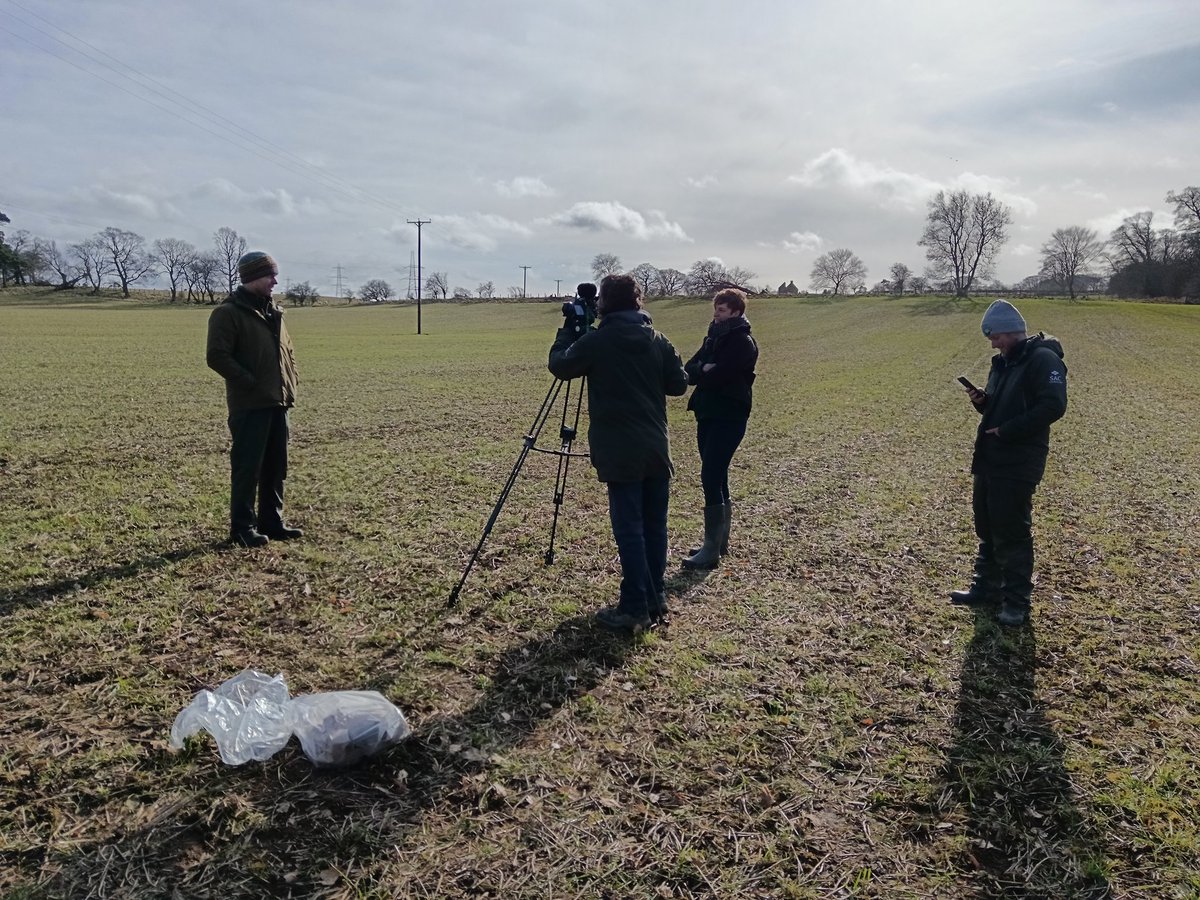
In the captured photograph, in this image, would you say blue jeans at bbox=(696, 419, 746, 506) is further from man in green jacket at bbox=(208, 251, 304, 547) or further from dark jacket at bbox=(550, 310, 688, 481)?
man in green jacket at bbox=(208, 251, 304, 547)

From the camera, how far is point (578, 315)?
5062 mm

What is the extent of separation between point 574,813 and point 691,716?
1032mm

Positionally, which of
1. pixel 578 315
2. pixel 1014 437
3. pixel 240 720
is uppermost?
pixel 578 315

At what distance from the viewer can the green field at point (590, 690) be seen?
3.05m

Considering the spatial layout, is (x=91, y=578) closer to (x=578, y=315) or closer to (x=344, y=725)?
(x=344, y=725)

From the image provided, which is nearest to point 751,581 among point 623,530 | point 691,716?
point 623,530

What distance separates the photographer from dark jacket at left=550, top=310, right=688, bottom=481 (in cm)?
470

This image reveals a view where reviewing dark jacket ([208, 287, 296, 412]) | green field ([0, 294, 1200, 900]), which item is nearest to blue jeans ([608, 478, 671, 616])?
green field ([0, 294, 1200, 900])

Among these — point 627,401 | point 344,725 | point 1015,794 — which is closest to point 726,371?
point 627,401

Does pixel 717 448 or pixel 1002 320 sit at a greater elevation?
→ pixel 1002 320

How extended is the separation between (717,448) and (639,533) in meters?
1.63

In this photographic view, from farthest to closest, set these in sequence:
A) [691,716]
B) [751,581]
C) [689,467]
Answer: [689,467] → [751,581] → [691,716]

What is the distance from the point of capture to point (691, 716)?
4125 mm

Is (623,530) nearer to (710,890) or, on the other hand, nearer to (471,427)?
(710,890)
